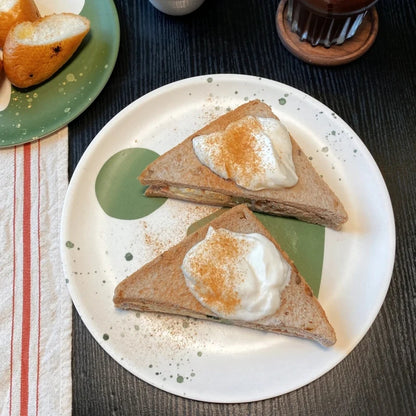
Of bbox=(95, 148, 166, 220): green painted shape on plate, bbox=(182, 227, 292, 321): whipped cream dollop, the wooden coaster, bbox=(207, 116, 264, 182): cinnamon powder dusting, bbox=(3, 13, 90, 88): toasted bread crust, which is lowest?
bbox=(182, 227, 292, 321): whipped cream dollop

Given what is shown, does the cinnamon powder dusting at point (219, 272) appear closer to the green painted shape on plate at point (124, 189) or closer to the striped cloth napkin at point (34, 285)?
the green painted shape on plate at point (124, 189)

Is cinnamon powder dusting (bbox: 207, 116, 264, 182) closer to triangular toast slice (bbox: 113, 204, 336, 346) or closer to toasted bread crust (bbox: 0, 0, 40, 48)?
triangular toast slice (bbox: 113, 204, 336, 346)

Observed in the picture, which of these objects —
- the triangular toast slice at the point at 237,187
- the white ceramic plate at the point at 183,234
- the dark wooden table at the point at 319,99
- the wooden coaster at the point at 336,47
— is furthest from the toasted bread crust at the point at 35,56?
the wooden coaster at the point at 336,47

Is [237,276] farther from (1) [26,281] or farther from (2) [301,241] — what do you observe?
(1) [26,281]

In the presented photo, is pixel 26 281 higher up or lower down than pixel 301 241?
higher up

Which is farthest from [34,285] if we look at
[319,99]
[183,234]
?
[319,99]

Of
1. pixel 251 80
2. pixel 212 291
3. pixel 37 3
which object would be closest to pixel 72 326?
pixel 212 291

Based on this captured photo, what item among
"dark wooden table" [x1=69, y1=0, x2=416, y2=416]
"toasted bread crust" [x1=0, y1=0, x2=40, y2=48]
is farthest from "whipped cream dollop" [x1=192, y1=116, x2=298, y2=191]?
"toasted bread crust" [x1=0, y1=0, x2=40, y2=48]
